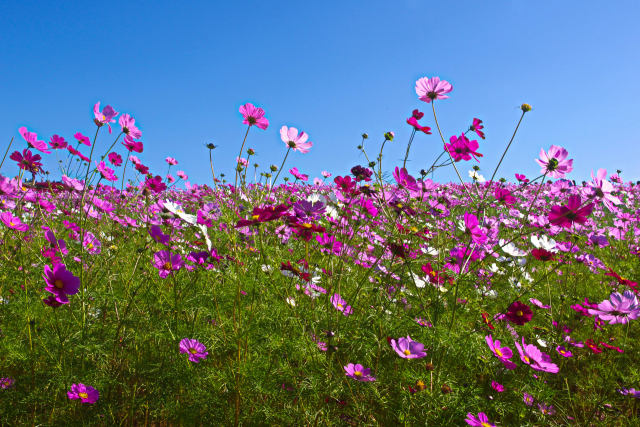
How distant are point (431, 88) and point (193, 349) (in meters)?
1.50

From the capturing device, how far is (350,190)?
187 centimetres

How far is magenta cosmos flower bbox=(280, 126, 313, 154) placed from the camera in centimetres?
182

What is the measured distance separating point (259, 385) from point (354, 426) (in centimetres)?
38

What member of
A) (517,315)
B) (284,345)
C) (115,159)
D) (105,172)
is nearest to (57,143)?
(115,159)

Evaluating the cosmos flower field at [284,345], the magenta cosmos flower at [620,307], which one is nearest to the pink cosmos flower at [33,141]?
the cosmos flower field at [284,345]

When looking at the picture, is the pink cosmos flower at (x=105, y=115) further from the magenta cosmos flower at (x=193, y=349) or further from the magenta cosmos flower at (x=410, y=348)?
the magenta cosmos flower at (x=410, y=348)

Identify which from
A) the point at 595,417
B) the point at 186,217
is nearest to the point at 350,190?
the point at 186,217

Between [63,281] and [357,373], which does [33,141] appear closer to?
[63,281]

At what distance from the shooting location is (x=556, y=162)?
1.64m

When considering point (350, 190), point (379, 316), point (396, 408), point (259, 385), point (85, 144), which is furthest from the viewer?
point (85, 144)

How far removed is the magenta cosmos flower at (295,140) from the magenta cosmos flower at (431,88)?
1.93 feet

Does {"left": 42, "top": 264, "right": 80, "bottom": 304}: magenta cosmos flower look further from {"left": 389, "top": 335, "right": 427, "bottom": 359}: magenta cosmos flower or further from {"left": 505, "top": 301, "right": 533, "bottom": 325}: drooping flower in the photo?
{"left": 505, "top": 301, "right": 533, "bottom": 325}: drooping flower

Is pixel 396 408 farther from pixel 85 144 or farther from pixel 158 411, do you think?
pixel 85 144

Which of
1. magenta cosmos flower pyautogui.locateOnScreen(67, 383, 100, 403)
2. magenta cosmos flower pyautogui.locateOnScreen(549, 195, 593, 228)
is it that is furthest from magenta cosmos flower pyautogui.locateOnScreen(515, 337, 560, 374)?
magenta cosmos flower pyautogui.locateOnScreen(67, 383, 100, 403)
